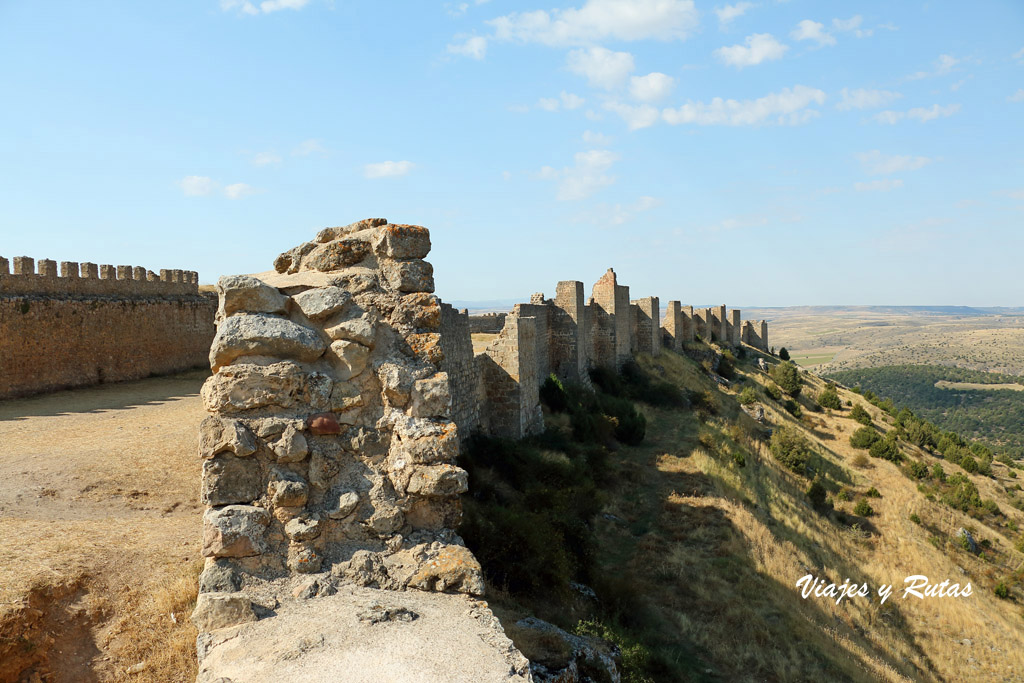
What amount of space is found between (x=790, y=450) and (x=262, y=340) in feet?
66.7

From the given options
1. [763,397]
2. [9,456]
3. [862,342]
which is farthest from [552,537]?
[862,342]

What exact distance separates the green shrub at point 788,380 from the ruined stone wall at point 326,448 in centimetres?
3239

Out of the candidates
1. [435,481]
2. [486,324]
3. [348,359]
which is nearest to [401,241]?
[348,359]

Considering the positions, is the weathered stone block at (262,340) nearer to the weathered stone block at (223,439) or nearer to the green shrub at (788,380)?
the weathered stone block at (223,439)

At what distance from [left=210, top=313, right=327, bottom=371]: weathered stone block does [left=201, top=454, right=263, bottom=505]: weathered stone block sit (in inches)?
23.1

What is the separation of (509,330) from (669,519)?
16.3 ft

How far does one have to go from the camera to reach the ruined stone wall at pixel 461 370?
10.2 m

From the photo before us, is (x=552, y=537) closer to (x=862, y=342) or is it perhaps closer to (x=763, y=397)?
(x=763, y=397)

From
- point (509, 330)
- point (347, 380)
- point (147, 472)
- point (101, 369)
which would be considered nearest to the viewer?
point (347, 380)

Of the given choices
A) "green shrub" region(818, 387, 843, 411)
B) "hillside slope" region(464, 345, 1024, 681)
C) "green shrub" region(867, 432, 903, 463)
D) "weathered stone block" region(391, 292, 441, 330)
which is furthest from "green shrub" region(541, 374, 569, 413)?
"green shrub" region(818, 387, 843, 411)

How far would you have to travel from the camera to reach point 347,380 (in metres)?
3.86

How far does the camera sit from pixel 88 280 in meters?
14.4

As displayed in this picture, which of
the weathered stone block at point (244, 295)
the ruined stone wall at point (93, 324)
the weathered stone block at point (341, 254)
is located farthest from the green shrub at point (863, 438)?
the weathered stone block at point (244, 295)

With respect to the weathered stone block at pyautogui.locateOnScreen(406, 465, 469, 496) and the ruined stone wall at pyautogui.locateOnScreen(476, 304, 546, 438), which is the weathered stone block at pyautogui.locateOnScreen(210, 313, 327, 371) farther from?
the ruined stone wall at pyautogui.locateOnScreen(476, 304, 546, 438)
